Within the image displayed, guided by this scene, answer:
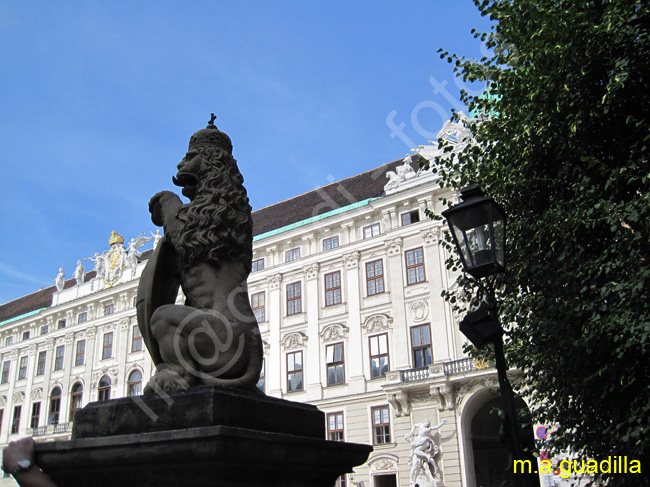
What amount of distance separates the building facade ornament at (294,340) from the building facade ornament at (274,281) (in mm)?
3022

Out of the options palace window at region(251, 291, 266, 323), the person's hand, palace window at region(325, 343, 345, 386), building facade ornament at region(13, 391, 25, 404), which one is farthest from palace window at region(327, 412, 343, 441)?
building facade ornament at region(13, 391, 25, 404)

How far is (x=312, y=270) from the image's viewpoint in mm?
31625

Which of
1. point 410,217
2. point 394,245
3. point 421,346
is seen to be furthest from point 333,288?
point 421,346

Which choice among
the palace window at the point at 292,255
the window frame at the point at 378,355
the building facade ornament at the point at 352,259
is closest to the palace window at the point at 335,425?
the window frame at the point at 378,355

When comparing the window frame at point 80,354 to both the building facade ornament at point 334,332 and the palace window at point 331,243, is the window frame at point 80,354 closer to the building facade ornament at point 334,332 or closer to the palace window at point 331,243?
the building facade ornament at point 334,332

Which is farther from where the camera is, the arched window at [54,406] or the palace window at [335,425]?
the arched window at [54,406]

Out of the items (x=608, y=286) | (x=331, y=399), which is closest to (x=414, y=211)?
(x=331, y=399)

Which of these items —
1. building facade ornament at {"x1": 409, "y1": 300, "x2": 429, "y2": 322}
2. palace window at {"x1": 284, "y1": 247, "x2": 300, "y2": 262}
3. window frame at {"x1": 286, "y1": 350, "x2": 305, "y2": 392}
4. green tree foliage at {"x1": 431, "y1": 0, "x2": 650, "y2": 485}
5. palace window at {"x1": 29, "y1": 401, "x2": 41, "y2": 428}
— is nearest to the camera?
green tree foliage at {"x1": 431, "y1": 0, "x2": 650, "y2": 485}

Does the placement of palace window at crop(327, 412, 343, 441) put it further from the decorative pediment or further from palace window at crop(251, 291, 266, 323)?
palace window at crop(251, 291, 266, 323)

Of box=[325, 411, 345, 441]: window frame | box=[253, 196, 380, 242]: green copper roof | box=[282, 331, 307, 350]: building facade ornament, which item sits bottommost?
box=[325, 411, 345, 441]: window frame

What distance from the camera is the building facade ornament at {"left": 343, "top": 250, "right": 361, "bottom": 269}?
99.7ft

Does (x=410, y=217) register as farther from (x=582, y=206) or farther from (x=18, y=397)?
(x=18, y=397)

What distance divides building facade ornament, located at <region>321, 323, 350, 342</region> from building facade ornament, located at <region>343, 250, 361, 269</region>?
120 inches

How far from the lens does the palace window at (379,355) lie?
2789cm
